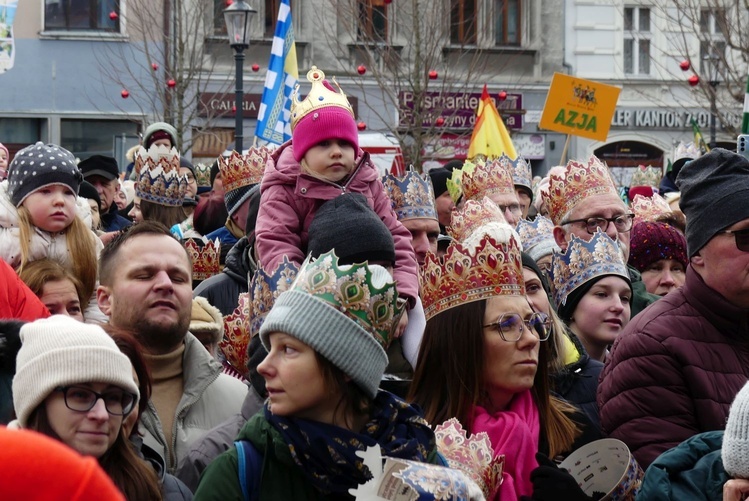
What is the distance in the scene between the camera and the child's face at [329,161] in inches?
232

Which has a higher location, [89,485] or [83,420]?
[89,485]

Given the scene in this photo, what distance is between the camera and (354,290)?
3.59 m

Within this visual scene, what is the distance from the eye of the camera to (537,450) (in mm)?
4387

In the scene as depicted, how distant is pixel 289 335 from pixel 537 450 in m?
1.21

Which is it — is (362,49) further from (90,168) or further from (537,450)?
(537,450)

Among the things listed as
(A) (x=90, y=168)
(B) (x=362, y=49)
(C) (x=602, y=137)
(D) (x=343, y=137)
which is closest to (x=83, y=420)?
(D) (x=343, y=137)

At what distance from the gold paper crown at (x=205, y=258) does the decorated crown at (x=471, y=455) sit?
4.25 m

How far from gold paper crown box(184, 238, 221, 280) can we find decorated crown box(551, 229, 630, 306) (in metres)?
2.47

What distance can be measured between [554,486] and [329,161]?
2.34 m

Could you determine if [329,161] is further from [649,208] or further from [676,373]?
[649,208]

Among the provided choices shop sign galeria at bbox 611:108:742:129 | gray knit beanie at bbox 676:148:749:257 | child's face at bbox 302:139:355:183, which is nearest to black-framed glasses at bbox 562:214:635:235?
child's face at bbox 302:139:355:183

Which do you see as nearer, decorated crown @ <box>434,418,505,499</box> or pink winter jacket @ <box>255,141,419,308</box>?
decorated crown @ <box>434,418,505,499</box>

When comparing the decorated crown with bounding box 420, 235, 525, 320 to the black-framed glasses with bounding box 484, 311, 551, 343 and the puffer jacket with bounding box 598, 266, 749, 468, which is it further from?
the puffer jacket with bounding box 598, 266, 749, 468

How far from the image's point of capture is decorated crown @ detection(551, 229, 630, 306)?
612 cm
